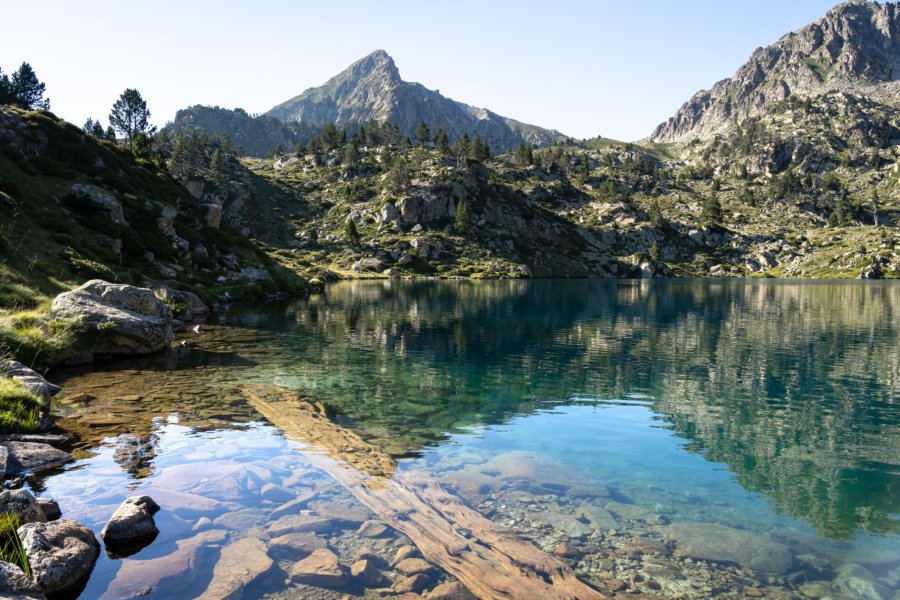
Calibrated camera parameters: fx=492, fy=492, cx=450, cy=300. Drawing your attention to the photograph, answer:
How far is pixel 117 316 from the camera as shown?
34.7 m

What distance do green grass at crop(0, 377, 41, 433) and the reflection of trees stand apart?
40.3ft

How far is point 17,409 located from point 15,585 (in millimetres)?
13314

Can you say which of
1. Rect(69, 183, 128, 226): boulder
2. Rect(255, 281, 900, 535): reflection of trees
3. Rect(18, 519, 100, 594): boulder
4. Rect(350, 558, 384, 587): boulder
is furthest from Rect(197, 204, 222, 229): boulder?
Rect(350, 558, 384, 587): boulder

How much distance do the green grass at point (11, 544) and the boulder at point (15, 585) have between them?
0.78 metres

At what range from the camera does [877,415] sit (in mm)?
25703

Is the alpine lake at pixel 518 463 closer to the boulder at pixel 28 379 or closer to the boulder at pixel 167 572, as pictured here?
the boulder at pixel 167 572

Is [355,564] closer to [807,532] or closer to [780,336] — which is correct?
[807,532]

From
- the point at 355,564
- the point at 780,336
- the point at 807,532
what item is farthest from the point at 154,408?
the point at 780,336

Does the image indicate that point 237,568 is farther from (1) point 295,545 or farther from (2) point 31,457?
(2) point 31,457


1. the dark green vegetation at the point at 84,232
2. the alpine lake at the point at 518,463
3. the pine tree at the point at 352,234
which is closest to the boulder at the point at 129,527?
the alpine lake at the point at 518,463

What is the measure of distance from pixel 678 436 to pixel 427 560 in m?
15.4

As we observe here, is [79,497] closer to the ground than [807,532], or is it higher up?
higher up

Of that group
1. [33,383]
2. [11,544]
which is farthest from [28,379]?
[11,544]

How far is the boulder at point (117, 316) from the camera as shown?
108 feet
